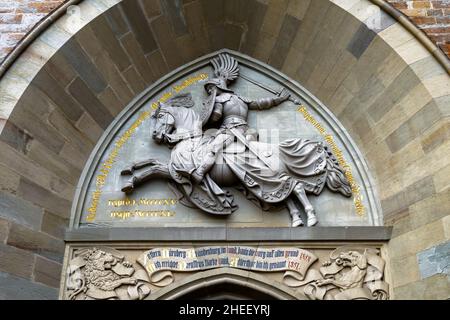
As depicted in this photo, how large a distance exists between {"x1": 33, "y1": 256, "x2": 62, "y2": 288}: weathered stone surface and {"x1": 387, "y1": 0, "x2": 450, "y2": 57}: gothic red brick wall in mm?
5604

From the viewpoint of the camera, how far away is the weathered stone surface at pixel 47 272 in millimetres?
6996

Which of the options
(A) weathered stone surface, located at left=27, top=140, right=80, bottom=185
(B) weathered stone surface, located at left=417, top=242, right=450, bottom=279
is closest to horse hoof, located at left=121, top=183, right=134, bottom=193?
(A) weathered stone surface, located at left=27, top=140, right=80, bottom=185

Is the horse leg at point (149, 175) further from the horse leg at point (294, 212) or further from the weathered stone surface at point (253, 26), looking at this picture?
the weathered stone surface at point (253, 26)

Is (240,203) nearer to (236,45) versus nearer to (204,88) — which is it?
(204,88)

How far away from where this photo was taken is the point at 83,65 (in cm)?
789

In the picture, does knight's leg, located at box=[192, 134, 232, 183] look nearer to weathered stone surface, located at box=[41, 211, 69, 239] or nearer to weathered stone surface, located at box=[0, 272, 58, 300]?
weathered stone surface, located at box=[41, 211, 69, 239]

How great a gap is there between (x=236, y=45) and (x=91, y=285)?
4315 mm

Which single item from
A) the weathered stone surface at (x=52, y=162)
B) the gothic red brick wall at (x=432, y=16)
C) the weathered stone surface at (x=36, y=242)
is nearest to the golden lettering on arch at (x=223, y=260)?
the weathered stone surface at (x=36, y=242)

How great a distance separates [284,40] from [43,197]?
4.15 metres

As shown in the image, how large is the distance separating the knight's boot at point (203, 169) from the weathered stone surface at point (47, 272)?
2.08 m

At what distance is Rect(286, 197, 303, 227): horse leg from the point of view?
24.7ft

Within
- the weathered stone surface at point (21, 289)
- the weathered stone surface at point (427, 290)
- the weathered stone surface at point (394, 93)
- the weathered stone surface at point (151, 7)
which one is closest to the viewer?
the weathered stone surface at point (427, 290)

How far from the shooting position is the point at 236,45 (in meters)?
9.09

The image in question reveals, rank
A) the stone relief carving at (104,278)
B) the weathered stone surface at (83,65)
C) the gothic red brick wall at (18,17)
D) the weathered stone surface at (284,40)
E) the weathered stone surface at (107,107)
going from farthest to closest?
the weathered stone surface at (284,40), the weathered stone surface at (107,107), the weathered stone surface at (83,65), the gothic red brick wall at (18,17), the stone relief carving at (104,278)
